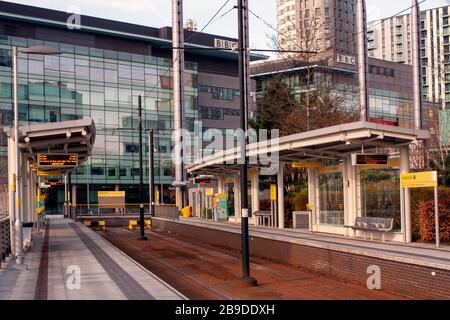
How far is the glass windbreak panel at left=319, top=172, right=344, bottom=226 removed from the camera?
76.9 ft

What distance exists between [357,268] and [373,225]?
6882 millimetres

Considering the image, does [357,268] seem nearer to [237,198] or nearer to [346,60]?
[237,198]

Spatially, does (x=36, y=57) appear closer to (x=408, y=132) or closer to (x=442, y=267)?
(x=408, y=132)

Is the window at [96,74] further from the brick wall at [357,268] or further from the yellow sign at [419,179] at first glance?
the yellow sign at [419,179]

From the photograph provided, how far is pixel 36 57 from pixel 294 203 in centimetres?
4335

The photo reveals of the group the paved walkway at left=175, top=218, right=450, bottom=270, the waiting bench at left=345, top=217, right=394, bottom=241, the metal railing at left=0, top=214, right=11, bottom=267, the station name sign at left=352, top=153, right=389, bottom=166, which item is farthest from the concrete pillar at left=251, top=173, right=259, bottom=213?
the metal railing at left=0, top=214, right=11, bottom=267

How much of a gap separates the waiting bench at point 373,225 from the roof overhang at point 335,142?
8.51 feet

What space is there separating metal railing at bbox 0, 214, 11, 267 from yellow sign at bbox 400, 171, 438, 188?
12861mm

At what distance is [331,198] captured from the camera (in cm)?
2408

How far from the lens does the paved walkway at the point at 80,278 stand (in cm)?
1215

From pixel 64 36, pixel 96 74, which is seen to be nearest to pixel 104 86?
pixel 96 74

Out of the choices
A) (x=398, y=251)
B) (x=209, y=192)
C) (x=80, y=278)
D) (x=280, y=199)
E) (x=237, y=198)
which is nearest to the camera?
(x=80, y=278)

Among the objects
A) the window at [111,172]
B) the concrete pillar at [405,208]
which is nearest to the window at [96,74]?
the window at [111,172]

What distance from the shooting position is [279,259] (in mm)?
18797
